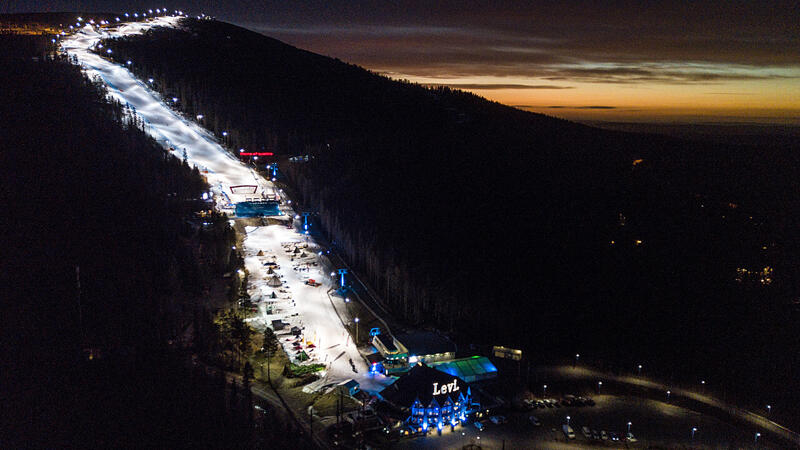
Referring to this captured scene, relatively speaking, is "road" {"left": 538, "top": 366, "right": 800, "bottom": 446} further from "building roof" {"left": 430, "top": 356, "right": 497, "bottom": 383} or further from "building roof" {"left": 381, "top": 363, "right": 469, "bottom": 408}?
"building roof" {"left": 381, "top": 363, "right": 469, "bottom": 408}

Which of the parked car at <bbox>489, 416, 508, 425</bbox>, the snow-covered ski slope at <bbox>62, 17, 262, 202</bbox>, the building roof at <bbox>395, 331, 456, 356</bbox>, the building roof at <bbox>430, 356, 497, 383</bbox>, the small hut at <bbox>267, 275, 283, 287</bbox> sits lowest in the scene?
the parked car at <bbox>489, 416, 508, 425</bbox>

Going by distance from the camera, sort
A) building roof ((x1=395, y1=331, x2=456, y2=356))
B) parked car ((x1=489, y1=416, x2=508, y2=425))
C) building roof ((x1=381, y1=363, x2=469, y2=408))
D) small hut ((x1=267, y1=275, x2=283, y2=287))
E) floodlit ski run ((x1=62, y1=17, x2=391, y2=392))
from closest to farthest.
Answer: building roof ((x1=381, y1=363, x2=469, y2=408))
parked car ((x1=489, y1=416, x2=508, y2=425))
building roof ((x1=395, y1=331, x2=456, y2=356))
floodlit ski run ((x1=62, y1=17, x2=391, y2=392))
small hut ((x1=267, y1=275, x2=283, y2=287))

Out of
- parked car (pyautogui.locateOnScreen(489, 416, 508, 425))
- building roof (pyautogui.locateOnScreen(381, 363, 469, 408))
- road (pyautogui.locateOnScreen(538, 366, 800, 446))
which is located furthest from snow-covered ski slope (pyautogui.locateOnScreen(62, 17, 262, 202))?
parked car (pyautogui.locateOnScreen(489, 416, 508, 425))

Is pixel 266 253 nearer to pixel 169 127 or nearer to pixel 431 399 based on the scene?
pixel 431 399

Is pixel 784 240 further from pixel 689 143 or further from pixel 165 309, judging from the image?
pixel 165 309

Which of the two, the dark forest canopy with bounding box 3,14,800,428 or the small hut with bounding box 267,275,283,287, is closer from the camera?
the small hut with bounding box 267,275,283,287

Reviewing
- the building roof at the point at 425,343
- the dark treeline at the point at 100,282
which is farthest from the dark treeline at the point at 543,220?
the dark treeline at the point at 100,282
